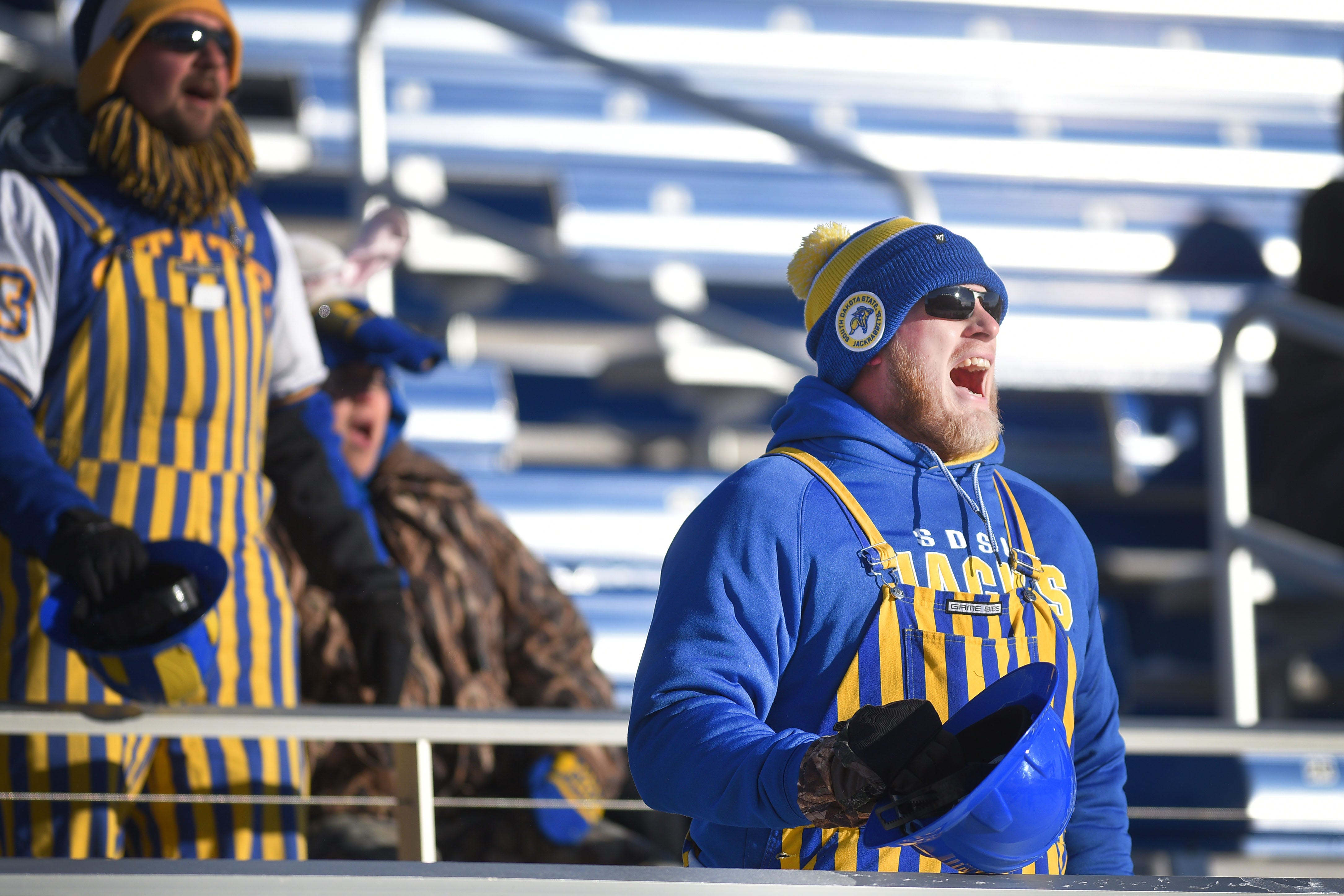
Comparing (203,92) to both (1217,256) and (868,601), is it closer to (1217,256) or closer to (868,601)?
(868,601)

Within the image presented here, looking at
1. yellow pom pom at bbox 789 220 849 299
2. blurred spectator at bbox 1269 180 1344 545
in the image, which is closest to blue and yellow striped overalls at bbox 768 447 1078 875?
yellow pom pom at bbox 789 220 849 299

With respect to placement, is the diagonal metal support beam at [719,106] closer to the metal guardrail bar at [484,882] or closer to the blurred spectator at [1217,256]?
the blurred spectator at [1217,256]

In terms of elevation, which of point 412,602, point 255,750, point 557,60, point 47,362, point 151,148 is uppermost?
point 557,60

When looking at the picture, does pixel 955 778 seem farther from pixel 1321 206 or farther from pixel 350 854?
pixel 1321 206

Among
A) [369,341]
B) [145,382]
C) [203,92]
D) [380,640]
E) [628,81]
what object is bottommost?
[380,640]

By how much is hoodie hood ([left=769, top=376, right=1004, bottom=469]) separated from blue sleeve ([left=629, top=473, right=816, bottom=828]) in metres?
0.09

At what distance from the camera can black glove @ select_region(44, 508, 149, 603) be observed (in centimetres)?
158

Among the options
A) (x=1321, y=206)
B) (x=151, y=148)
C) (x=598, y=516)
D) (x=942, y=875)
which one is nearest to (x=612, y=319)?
(x=598, y=516)

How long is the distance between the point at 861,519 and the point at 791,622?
0.11 m

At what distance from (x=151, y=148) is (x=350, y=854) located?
1.04 m

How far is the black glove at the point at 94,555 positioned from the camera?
1.58 m

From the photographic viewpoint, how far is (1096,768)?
1.38m

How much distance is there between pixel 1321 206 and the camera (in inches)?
147

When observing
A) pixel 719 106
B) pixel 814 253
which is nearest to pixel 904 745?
pixel 814 253
